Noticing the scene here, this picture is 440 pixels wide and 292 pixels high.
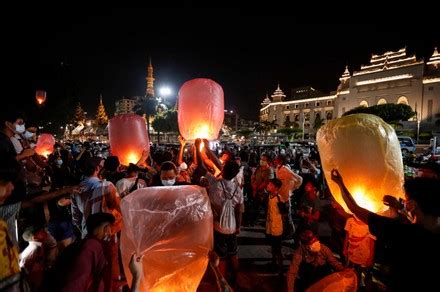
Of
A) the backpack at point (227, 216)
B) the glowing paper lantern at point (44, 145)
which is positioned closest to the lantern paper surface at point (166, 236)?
the backpack at point (227, 216)

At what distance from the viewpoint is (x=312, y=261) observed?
4105 mm

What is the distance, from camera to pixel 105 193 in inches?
151

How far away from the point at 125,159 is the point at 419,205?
4.89 metres

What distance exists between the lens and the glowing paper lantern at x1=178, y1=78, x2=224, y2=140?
16.3 feet

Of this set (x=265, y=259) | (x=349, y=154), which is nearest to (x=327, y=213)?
(x=265, y=259)

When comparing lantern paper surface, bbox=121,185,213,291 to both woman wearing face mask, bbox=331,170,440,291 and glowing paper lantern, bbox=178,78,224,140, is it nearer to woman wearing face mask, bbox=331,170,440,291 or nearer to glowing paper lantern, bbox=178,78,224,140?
woman wearing face mask, bbox=331,170,440,291

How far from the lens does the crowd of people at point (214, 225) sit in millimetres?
2061

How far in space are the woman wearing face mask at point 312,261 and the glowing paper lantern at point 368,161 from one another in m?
1.01

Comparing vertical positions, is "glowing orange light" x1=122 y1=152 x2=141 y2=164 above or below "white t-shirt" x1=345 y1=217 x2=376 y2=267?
above

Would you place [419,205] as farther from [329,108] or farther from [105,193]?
[329,108]

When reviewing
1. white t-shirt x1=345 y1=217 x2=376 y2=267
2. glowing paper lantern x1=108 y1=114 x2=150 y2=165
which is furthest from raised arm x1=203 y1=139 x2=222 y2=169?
white t-shirt x1=345 y1=217 x2=376 y2=267

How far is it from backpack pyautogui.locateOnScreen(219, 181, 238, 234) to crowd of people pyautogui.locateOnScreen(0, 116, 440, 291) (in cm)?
1

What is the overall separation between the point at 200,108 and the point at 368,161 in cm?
278

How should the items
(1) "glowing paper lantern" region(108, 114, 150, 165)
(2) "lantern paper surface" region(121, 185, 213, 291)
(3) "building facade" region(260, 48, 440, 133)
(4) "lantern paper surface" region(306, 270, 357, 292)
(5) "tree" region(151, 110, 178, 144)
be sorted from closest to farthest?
(2) "lantern paper surface" region(121, 185, 213, 291) < (4) "lantern paper surface" region(306, 270, 357, 292) < (1) "glowing paper lantern" region(108, 114, 150, 165) < (5) "tree" region(151, 110, 178, 144) < (3) "building facade" region(260, 48, 440, 133)
